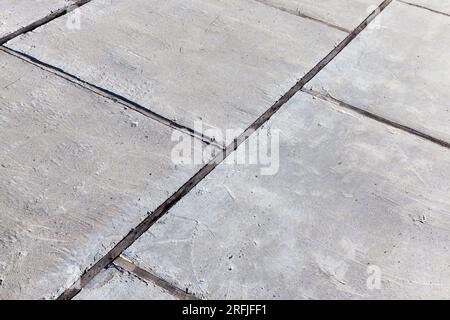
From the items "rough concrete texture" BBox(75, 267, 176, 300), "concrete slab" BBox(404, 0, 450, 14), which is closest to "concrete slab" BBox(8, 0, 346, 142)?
"concrete slab" BBox(404, 0, 450, 14)

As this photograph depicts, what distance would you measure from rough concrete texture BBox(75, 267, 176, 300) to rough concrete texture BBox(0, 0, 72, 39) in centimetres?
231

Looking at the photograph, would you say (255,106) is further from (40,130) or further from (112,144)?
(40,130)

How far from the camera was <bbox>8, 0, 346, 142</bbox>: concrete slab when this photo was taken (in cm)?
387

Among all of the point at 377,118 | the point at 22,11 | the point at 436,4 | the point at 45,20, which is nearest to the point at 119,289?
the point at 377,118

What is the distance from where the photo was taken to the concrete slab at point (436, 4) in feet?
17.0

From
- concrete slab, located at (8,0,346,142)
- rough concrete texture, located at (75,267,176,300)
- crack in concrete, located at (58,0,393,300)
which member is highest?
concrete slab, located at (8,0,346,142)

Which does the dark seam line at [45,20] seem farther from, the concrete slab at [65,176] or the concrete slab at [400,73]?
the concrete slab at [400,73]

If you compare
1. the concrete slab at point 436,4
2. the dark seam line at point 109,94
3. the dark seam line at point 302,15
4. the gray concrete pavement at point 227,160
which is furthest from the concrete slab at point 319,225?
the concrete slab at point 436,4

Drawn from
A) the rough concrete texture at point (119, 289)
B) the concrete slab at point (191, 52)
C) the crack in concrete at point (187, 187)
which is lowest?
the rough concrete texture at point (119, 289)

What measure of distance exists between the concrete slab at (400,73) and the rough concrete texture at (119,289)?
1.95 meters

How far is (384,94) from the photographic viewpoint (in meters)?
4.09

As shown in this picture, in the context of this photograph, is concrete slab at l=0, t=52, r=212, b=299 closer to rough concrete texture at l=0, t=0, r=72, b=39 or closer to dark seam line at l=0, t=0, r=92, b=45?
dark seam line at l=0, t=0, r=92, b=45

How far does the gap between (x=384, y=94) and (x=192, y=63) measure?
131 cm
